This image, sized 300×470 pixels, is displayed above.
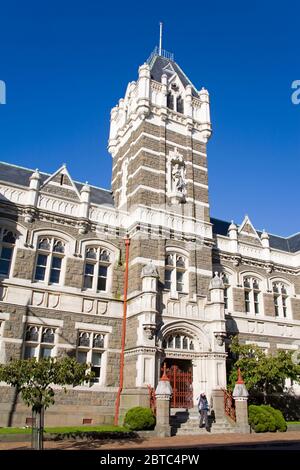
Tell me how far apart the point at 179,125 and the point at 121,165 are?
454 cm

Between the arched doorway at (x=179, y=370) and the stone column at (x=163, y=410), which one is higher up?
the arched doorway at (x=179, y=370)

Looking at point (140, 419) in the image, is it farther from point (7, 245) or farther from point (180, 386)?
point (7, 245)

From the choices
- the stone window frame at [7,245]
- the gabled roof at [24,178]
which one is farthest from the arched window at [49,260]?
the gabled roof at [24,178]

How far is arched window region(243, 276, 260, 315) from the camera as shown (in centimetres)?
2500

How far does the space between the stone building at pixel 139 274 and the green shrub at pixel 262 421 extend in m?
2.11

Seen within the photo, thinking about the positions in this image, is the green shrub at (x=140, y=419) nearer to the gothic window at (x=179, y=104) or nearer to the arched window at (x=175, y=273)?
the arched window at (x=175, y=273)

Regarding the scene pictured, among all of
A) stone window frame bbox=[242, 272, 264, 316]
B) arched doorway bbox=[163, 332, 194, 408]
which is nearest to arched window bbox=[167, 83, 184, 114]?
stone window frame bbox=[242, 272, 264, 316]

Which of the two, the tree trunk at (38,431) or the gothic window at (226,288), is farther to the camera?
the gothic window at (226,288)

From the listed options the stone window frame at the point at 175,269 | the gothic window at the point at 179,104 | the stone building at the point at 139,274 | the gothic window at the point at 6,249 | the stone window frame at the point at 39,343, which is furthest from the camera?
the gothic window at the point at 179,104

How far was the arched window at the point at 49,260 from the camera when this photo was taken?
19628mm

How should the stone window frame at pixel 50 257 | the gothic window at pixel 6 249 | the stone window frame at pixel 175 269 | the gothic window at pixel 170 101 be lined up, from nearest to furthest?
the gothic window at pixel 6 249 < the stone window frame at pixel 50 257 < the stone window frame at pixel 175 269 < the gothic window at pixel 170 101

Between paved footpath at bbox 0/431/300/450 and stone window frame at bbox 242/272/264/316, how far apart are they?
962cm

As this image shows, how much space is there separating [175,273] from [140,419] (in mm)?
7882

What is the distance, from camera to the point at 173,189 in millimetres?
23844
